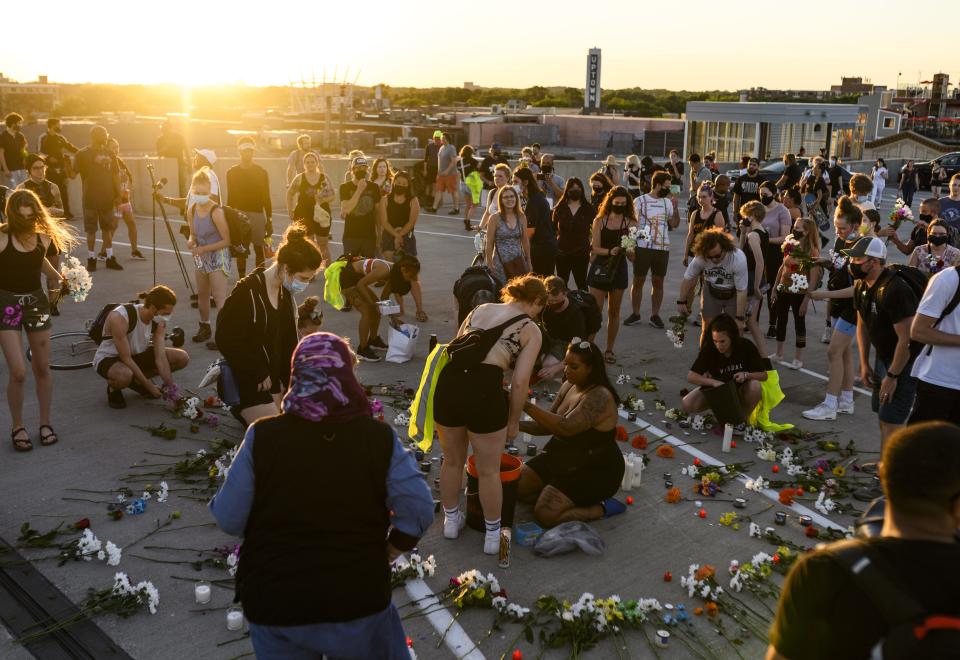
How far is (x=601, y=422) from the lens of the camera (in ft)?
18.3

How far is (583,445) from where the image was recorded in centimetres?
565

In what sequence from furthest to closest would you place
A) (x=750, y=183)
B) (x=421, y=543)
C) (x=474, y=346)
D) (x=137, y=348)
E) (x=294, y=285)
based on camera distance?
(x=750, y=183) < (x=137, y=348) < (x=294, y=285) < (x=421, y=543) < (x=474, y=346)

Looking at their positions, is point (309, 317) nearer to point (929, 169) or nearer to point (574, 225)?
point (574, 225)

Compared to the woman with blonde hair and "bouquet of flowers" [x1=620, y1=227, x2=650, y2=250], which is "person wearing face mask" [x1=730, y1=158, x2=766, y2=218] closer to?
"bouquet of flowers" [x1=620, y1=227, x2=650, y2=250]

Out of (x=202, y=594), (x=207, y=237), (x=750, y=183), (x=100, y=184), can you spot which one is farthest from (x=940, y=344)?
(x=100, y=184)

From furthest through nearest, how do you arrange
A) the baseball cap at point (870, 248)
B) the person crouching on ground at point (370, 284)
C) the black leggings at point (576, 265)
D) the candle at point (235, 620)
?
the black leggings at point (576, 265) < the person crouching on ground at point (370, 284) < the baseball cap at point (870, 248) < the candle at point (235, 620)

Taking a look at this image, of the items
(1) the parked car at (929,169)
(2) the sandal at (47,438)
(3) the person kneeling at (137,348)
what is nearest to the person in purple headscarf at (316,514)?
(2) the sandal at (47,438)

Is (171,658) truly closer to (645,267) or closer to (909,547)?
(909,547)

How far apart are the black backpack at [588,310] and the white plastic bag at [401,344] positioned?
186 centimetres

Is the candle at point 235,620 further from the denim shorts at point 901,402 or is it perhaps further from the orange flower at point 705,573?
the denim shorts at point 901,402

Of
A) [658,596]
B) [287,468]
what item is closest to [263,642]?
[287,468]

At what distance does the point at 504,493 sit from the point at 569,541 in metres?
0.52

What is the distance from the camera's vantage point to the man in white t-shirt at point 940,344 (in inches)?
206

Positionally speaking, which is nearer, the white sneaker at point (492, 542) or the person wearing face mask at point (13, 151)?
the white sneaker at point (492, 542)
